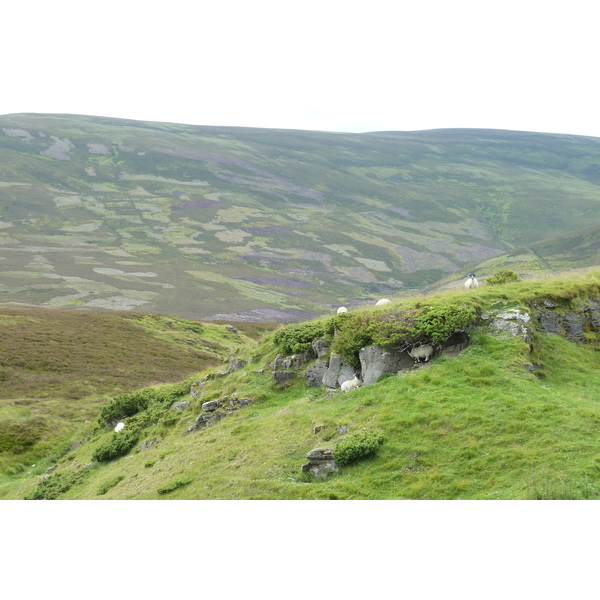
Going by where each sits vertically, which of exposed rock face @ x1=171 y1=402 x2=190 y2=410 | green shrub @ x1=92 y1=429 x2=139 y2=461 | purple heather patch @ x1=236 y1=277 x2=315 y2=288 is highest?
exposed rock face @ x1=171 y1=402 x2=190 y2=410

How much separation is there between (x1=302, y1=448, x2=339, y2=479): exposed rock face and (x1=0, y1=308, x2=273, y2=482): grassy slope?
48.6 feet

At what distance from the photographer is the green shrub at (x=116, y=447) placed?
27281 mm

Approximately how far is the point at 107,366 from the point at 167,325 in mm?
22639

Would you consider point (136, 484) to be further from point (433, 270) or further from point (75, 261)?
point (433, 270)

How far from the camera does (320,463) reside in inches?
664

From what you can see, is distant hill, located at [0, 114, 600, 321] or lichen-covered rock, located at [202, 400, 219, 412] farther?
distant hill, located at [0, 114, 600, 321]

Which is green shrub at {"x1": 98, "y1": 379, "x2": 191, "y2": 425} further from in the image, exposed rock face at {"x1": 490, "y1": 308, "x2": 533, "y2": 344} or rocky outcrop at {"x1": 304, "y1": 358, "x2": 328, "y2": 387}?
exposed rock face at {"x1": 490, "y1": 308, "x2": 533, "y2": 344}

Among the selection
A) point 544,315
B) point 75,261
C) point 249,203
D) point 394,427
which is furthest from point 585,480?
point 249,203

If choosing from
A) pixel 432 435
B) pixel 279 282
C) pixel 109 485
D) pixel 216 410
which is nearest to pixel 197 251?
pixel 279 282

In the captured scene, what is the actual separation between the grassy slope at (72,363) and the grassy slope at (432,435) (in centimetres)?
1055

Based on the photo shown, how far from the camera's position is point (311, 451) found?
17031 mm

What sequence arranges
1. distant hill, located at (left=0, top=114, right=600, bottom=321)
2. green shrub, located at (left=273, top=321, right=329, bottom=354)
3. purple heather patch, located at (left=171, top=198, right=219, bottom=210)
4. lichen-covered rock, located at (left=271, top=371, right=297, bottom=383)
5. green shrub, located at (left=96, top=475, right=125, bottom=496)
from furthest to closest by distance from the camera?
purple heather patch, located at (left=171, top=198, right=219, bottom=210)
distant hill, located at (left=0, top=114, right=600, bottom=321)
green shrub, located at (left=273, top=321, right=329, bottom=354)
lichen-covered rock, located at (left=271, top=371, right=297, bottom=383)
green shrub, located at (left=96, top=475, right=125, bottom=496)

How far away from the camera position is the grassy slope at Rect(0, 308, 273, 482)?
3728 centimetres

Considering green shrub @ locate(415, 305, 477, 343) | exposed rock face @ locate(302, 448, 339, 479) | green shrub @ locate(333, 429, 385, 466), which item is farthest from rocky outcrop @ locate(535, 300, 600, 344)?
exposed rock face @ locate(302, 448, 339, 479)
